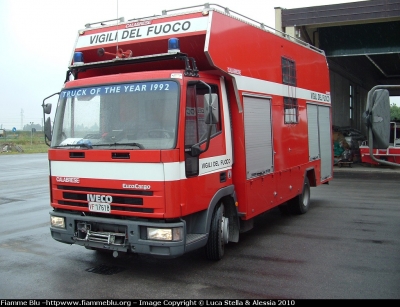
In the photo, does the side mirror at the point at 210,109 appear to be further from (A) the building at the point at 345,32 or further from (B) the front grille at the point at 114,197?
(A) the building at the point at 345,32

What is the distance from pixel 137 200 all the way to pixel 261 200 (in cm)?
262

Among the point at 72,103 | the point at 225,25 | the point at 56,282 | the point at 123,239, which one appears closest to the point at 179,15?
the point at 225,25

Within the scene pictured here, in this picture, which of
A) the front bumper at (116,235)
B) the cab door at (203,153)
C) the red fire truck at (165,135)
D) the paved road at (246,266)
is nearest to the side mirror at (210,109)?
the red fire truck at (165,135)

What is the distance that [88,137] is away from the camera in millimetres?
5848

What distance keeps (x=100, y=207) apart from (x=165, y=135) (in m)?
1.29

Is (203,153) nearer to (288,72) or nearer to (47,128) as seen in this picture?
(47,128)

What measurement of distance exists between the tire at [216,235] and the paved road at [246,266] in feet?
0.51

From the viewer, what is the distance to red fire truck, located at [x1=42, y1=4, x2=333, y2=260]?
17.5 ft

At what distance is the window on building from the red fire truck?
0.72m

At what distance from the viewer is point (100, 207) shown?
5.62m

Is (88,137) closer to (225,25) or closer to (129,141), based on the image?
(129,141)

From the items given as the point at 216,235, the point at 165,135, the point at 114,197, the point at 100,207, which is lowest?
the point at 216,235

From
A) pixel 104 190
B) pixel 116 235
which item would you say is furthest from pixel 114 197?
pixel 116 235
